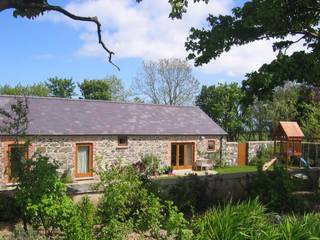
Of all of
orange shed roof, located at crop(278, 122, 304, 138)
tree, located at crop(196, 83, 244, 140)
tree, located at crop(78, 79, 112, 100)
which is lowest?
orange shed roof, located at crop(278, 122, 304, 138)

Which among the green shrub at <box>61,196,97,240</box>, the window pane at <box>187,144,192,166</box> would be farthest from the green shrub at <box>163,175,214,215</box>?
the window pane at <box>187,144,192,166</box>

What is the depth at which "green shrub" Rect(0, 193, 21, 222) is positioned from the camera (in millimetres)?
8914

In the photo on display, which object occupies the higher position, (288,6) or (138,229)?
(288,6)

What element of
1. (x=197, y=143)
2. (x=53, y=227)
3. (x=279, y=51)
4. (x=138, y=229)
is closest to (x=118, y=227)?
(x=138, y=229)

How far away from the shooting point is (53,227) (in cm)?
787

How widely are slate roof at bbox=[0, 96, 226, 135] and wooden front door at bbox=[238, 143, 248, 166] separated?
115 inches

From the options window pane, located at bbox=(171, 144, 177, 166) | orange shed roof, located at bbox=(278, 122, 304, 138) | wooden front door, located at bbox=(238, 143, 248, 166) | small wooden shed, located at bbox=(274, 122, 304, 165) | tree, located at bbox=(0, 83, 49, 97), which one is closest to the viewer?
window pane, located at bbox=(171, 144, 177, 166)

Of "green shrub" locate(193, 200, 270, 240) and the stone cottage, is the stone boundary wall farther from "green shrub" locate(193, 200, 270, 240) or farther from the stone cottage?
"green shrub" locate(193, 200, 270, 240)

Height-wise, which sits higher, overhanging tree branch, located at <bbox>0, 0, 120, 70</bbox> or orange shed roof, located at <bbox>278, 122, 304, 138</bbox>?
overhanging tree branch, located at <bbox>0, 0, 120, 70</bbox>

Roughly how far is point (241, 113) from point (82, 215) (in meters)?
38.0

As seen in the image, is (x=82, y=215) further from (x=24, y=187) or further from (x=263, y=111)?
(x=263, y=111)

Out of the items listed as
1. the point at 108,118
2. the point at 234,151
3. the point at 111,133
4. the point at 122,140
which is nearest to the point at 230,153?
the point at 234,151

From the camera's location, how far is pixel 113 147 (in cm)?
2689

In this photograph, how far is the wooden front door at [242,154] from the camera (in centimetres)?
3447
